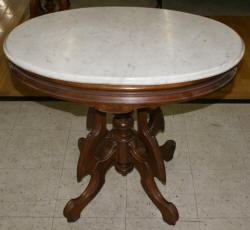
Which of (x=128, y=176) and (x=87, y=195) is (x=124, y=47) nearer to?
(x=87, y=195)

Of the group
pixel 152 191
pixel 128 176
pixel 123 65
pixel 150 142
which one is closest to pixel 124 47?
pixel 123 65

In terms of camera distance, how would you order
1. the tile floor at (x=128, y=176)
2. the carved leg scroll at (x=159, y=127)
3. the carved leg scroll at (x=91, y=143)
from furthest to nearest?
the carved leg scroll at (x=159, y=127) < the tile floor at (x=128, y=176) < the carved leg scroll at (x=91, y=143)

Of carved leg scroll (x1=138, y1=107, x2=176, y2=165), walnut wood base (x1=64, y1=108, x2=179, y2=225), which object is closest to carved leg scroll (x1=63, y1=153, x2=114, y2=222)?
walnut wood base (x1=64, y1=108, x2=179, y2=225)

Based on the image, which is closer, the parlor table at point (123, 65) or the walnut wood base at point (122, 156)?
the parlor table at point (123, 65)

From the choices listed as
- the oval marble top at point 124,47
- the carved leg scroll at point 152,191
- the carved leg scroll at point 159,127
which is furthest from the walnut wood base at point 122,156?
the oval marble top at point 124,47

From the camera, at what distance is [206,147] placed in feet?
5.71

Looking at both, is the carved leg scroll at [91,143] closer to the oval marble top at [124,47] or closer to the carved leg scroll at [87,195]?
the carved leg scroll at [87,195]

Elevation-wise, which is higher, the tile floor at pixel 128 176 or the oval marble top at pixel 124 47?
the oval marble top at pixel 124 47

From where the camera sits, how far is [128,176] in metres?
1.57

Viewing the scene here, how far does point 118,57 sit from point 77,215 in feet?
2.49

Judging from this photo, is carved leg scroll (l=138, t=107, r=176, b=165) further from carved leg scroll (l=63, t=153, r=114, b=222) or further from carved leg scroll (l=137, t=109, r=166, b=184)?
carved leg scroll (l=63, t=153, r=114, b=222)

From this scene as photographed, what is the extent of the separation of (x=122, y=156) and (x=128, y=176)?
243mm

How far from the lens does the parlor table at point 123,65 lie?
2.77 ft

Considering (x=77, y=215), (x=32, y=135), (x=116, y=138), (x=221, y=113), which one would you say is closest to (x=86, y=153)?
(x=116, y=138)
